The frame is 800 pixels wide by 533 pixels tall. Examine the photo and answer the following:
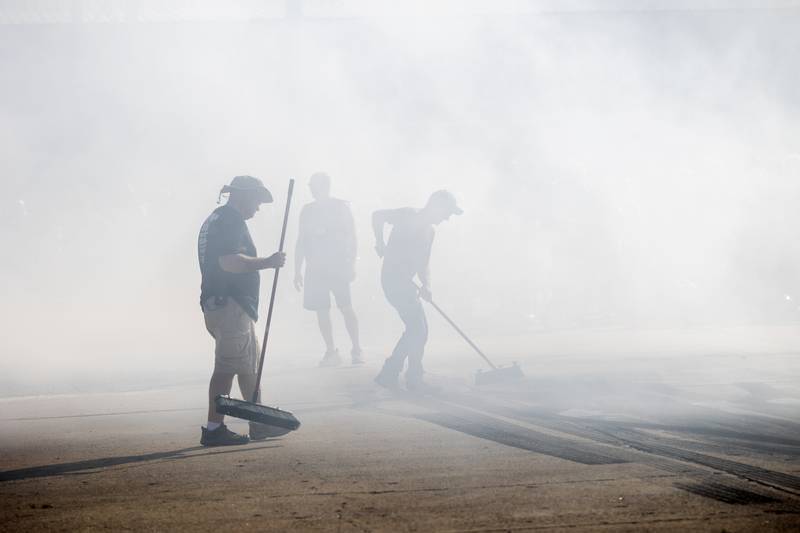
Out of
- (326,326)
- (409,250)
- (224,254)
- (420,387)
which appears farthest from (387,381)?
(224,254)

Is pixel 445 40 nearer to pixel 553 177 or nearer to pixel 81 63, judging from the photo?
pixel 553 177

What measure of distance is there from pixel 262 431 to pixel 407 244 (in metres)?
3.12

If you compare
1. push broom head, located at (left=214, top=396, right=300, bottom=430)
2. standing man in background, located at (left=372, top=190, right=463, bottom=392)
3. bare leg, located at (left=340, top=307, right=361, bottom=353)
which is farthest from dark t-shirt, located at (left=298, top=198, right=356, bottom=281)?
push broom head, located at (left=214, top=396, right=300, bottom=430)

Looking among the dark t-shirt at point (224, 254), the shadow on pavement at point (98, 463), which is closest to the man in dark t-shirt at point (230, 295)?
the dark t-shirt at point (224, 254)

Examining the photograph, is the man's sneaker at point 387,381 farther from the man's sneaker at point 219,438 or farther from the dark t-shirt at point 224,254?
the man's sneaker at point 219,438

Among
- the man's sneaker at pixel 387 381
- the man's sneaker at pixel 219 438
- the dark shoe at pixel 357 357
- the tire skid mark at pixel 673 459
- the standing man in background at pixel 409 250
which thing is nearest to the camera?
the tire skid mark at pixel 673 459

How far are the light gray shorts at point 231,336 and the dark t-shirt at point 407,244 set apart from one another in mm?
2911

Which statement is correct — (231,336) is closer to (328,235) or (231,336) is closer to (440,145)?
(328,235)

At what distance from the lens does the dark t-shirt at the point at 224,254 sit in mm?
5289

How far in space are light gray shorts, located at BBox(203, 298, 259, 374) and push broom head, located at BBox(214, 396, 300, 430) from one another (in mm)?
268

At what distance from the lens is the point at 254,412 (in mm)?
5039

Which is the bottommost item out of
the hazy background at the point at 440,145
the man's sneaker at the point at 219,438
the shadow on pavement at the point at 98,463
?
the shadow on pavement at the point at 98,463

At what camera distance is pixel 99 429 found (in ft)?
19.0

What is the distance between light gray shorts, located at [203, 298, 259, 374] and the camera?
527 cm
